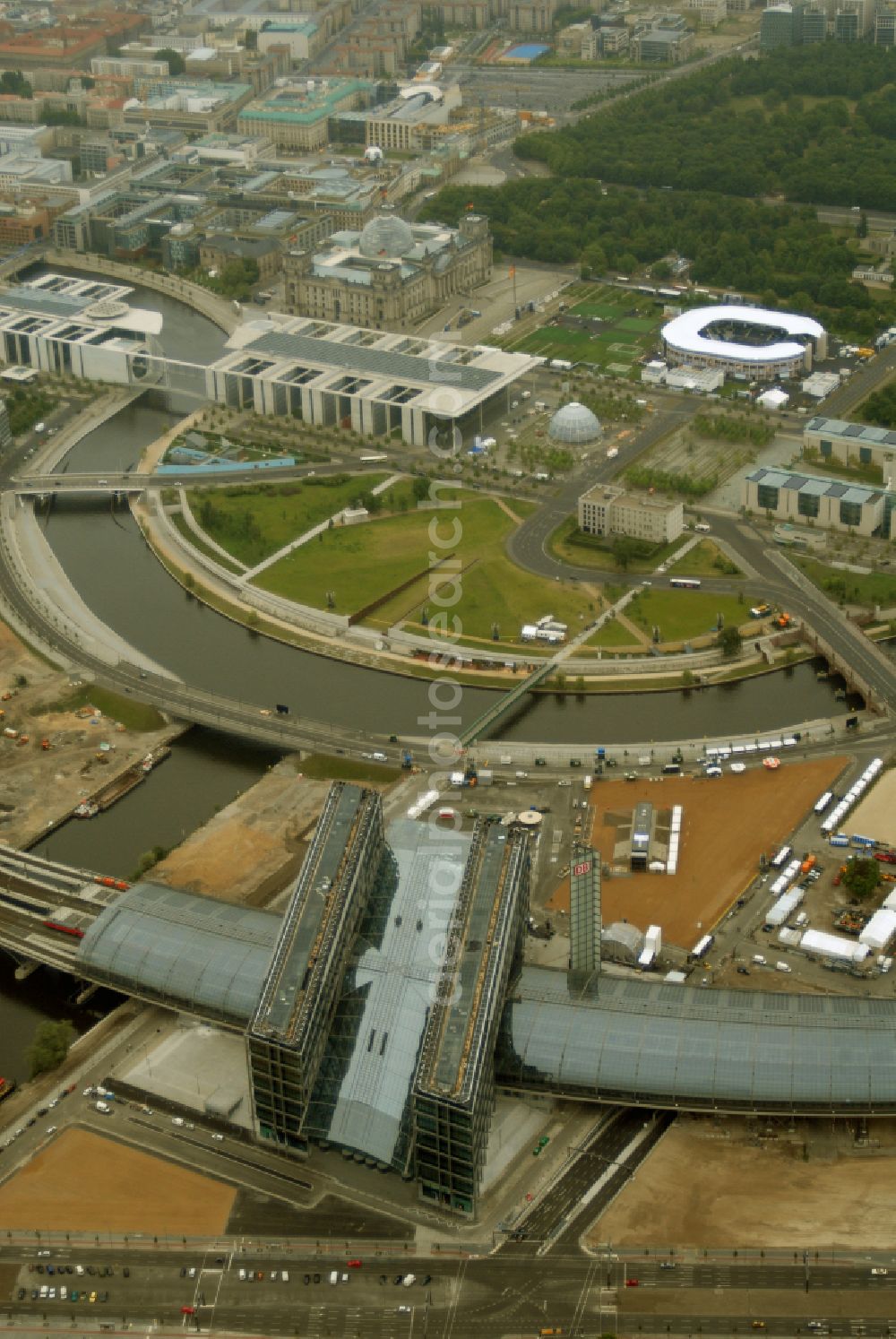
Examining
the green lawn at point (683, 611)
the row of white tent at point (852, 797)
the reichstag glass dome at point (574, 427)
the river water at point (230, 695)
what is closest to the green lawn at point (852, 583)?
the green lawn at point (683, 611)

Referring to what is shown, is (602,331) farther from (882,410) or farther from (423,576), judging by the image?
(423,576)

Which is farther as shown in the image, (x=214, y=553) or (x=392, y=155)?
(x=392, y=155)

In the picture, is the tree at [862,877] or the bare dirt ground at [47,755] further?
the bare dirt ground at [47,755]

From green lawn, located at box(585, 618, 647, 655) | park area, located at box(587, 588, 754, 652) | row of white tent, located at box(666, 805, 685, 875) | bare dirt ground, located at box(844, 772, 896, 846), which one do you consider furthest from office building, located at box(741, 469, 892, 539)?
row of white tent, located at box(666, 805, 685, 875)

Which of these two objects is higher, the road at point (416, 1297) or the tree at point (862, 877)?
the tree at point (862, 877)

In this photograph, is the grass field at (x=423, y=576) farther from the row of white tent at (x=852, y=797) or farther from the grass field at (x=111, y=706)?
the row of white tent at (x=852, y=797)

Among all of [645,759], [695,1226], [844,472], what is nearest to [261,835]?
[645,759]

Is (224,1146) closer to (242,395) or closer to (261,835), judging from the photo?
(261,835)
